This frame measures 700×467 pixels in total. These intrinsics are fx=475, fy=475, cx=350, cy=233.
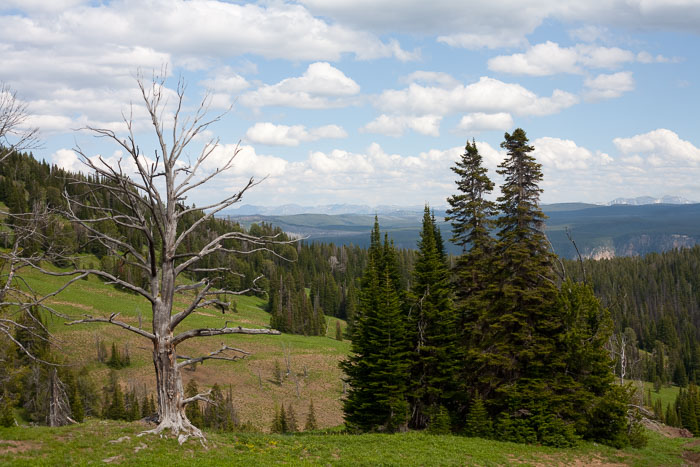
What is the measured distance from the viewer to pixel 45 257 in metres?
13.7

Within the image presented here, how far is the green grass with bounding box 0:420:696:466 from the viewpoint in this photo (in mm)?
14672

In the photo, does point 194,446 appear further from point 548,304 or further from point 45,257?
point 548,304

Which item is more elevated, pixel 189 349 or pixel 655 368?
pixel 189 349

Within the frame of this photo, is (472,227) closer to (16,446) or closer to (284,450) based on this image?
(284,450)

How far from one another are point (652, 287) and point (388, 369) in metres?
186

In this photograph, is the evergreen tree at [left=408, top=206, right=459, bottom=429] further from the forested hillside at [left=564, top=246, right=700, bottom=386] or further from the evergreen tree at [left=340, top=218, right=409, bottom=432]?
the forested hillside at [left=564, top=246, right=700, bottom=386]

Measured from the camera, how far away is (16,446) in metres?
15.0

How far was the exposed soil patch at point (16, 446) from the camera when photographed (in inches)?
574

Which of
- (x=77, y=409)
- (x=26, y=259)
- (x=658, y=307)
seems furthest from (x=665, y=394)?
(x=26, y=259)

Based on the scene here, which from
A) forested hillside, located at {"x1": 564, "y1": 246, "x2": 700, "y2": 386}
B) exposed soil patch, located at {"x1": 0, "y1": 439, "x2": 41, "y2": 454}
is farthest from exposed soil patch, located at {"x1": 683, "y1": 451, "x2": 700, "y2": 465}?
forested hillside, located at {"x1": 564, "y1": 246, "x2": 700, "y2": 386}

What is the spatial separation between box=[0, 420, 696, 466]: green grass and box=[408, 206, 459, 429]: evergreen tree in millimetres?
5210

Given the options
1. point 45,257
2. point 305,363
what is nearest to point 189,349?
point 305,363

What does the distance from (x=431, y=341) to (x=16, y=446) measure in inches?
941

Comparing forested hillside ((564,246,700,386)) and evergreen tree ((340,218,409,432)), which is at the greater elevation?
evergreen tree ((340,218,409,432))
